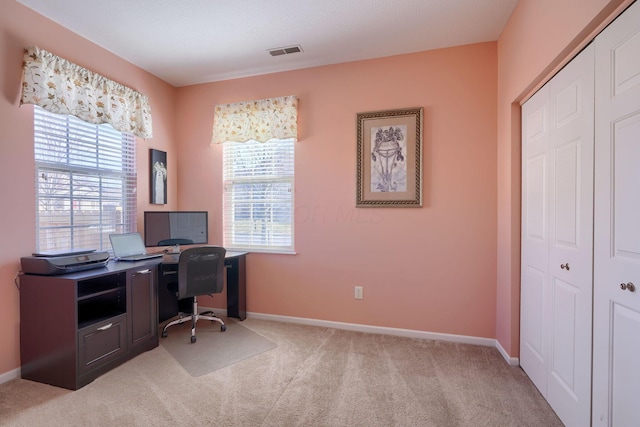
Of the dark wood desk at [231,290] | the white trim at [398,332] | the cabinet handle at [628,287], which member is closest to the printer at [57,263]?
the dark wood desk at [231,290]

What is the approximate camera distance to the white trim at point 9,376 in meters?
2.11

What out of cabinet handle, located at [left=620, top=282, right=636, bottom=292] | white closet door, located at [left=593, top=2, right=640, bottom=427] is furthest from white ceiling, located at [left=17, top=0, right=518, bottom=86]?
cabinet handle, located at [left=620, top=282, right=636, bottom=292]

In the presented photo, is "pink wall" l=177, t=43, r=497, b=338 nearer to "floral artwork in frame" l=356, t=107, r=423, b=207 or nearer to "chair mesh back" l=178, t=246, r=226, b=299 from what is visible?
"floral artwork in frame" l=356, t=107, r=423, b=207

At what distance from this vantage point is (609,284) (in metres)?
1.36

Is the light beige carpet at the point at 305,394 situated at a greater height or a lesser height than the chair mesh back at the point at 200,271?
lesser

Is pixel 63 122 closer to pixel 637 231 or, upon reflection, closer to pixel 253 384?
pixel 253 384

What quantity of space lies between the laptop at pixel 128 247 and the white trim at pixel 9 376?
1000 millimetres

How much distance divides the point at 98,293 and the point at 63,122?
147cm

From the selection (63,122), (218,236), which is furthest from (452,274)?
(63,122)

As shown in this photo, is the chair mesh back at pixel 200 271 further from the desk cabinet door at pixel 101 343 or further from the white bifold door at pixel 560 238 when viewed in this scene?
the white bifold door at pixel 560 238

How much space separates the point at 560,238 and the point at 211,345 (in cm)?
281

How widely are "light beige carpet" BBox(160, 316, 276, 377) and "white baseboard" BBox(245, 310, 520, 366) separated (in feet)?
1.38

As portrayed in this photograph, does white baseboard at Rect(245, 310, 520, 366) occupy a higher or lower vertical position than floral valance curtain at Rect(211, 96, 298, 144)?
lower

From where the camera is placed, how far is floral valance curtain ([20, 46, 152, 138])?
2211 mm
